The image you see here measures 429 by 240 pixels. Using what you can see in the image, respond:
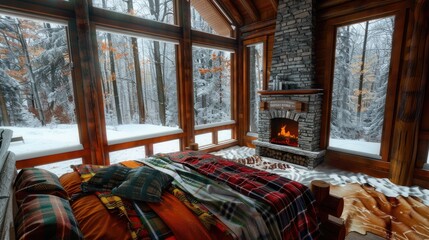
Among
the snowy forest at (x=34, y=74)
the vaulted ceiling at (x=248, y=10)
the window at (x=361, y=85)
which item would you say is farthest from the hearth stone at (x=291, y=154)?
the snowy forest at (x=34, y=74)

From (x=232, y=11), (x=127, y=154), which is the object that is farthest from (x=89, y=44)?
(x=232, y=11)

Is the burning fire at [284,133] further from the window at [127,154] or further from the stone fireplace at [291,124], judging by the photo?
the window at [127,154]

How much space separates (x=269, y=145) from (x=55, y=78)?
4.15m

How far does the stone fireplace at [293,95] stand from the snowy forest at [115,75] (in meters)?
1.47

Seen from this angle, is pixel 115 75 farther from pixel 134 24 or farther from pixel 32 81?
pixel 32 81

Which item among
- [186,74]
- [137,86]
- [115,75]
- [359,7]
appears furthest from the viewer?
[186,74]

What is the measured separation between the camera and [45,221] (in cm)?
101

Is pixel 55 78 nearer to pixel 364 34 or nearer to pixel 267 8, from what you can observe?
pixel 267 8

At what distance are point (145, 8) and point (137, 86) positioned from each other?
1.54m

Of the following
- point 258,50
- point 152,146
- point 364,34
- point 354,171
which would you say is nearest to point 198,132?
point 152,146

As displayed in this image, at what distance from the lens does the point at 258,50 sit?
521cm

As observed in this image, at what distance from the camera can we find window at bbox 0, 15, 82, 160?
110 inches

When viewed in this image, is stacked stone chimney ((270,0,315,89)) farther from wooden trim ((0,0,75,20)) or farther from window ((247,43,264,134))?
wooden trim ((0,0,75,20))

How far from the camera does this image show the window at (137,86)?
3.77m
